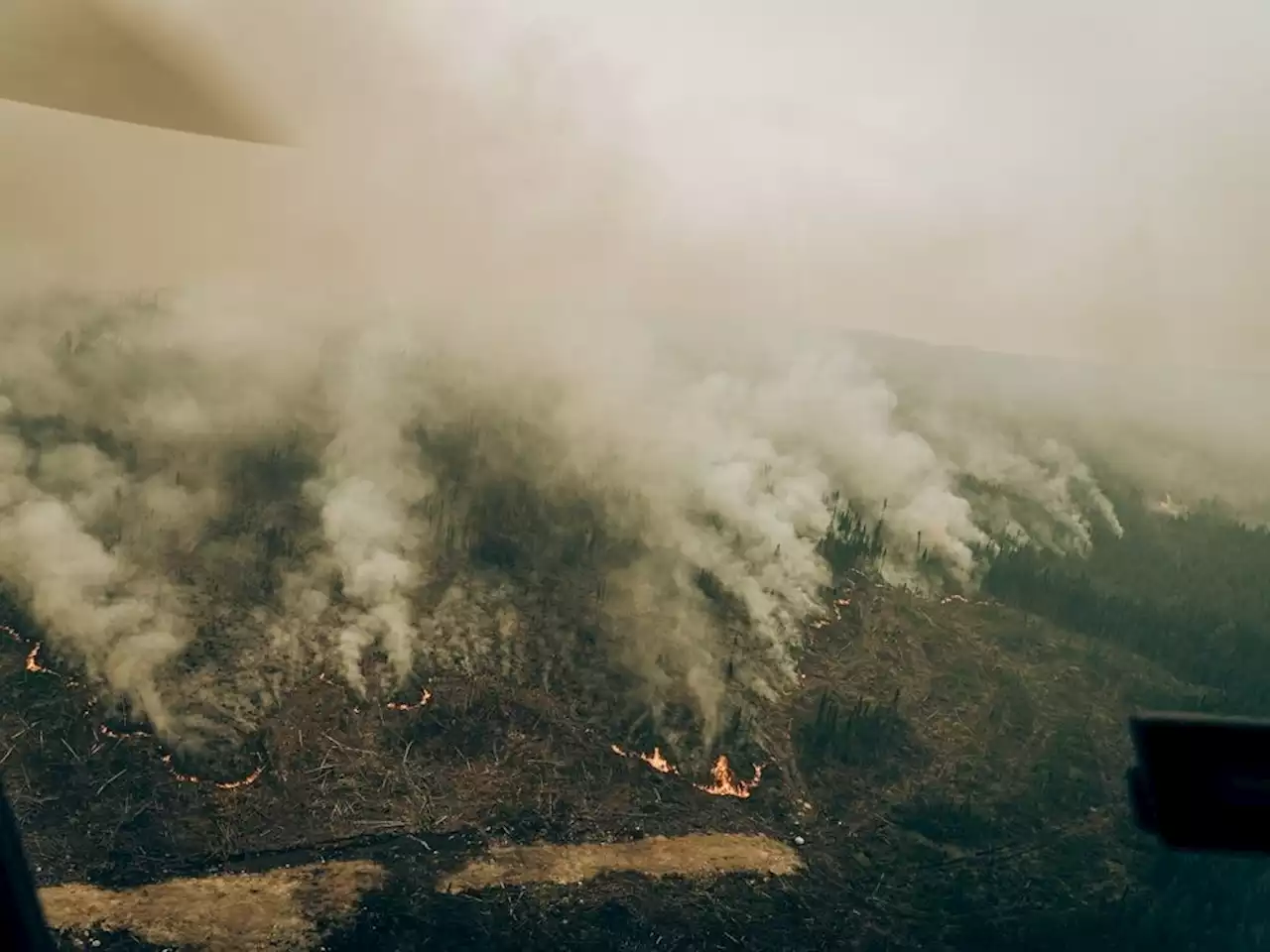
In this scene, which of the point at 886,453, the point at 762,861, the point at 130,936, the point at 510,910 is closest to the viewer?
the point at 130,936

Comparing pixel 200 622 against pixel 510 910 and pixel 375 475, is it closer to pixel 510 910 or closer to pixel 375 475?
pixel 375 475

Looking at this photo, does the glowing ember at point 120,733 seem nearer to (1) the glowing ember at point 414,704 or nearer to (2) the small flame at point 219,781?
(2) the small flame at point 219,781

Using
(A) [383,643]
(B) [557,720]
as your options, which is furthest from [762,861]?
(A) [383,643]

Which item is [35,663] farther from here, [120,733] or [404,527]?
[404,527]

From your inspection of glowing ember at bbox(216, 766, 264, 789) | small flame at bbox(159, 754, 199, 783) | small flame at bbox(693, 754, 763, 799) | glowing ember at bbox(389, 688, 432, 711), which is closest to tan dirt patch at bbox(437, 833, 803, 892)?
small flame at bbox(693, 754, 763, 799)

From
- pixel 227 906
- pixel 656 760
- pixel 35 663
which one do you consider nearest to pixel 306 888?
pixel 227 906
